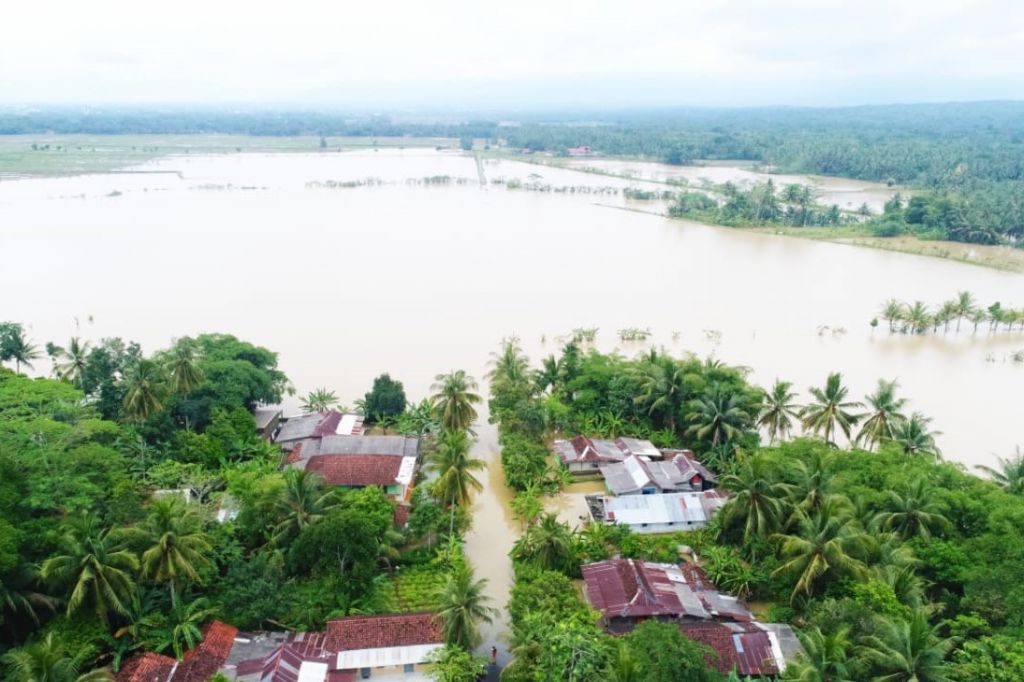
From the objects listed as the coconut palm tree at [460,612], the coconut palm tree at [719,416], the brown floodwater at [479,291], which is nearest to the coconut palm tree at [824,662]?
the coconut palm tree at [460,612]

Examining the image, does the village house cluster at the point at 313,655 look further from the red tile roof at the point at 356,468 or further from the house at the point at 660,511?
the house at the point at 660,511

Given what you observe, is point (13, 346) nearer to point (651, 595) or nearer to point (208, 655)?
point (208, 655)

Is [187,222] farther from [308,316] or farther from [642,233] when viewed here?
[642,233]

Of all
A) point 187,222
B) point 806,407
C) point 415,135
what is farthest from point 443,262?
point 415,135

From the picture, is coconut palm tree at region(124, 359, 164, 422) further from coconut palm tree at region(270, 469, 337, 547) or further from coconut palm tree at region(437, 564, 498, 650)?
coconut palm tree at region(437, 564, 498, 650)

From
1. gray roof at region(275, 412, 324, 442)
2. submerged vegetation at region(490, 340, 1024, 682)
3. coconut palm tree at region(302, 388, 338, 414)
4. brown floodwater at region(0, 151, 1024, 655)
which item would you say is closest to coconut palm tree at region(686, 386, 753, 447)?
submerged vegetation at region(490, 340, 1024, 682)
